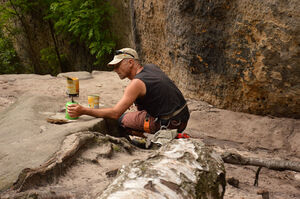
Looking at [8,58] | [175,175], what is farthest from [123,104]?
[8,58]

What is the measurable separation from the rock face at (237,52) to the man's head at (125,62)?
1505mm

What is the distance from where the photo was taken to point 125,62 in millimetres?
3062

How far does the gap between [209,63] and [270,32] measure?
40.1 inches

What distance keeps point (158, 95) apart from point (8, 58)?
29.6ft

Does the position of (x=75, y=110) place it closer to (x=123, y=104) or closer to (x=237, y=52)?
(x=123, y=104)

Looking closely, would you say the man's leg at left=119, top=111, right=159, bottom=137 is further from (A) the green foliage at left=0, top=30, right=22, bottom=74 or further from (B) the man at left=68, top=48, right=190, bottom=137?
(A) the green foliage at left=0, top=30, right=22, bottom=74

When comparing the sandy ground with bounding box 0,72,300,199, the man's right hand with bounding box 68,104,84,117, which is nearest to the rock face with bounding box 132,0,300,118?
the sandy ground with bounding box 0,72,300,199

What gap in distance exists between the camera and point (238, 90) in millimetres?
3938

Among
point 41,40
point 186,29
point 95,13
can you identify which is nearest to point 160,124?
point 186,29

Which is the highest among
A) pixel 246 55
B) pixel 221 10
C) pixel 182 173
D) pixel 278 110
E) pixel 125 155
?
pixel 221 10

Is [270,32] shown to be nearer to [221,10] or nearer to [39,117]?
[221,10]

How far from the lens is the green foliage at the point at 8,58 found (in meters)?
10.0

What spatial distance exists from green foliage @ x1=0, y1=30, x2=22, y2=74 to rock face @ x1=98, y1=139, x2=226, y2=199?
1009 centimetres

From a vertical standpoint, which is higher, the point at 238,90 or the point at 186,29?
the point at 186,29
